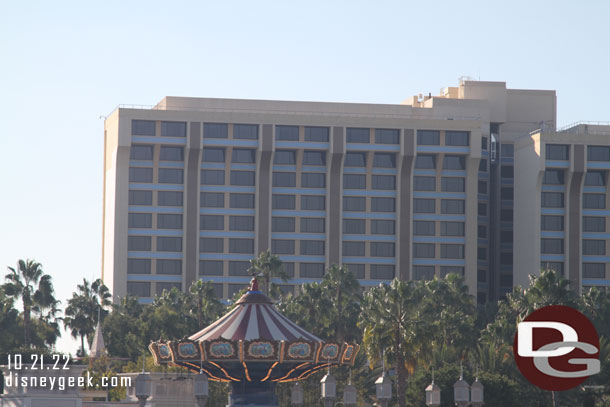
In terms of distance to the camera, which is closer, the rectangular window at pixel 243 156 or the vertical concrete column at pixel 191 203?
the vertical concrete column at pixel 191 203

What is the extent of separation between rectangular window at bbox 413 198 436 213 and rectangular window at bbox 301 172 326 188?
36.3ft

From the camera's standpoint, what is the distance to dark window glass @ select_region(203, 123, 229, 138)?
6097 inches

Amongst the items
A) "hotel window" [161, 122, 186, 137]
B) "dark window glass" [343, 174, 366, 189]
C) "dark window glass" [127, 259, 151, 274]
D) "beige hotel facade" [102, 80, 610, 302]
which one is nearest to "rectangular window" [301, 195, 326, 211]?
"beige hotel facade" [102, 80, 610, 302]

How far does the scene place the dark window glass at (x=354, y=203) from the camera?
158 meters

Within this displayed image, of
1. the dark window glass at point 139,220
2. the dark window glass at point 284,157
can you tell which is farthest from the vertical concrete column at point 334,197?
the dark window glass at point 139,220

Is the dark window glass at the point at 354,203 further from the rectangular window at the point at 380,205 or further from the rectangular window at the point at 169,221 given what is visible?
the rectangular window at the point at 169,221

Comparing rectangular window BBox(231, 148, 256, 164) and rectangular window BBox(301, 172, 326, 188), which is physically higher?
rectangular window BBox(231, 148, 256, 164)

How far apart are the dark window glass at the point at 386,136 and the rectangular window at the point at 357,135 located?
108cm

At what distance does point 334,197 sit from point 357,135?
7.64m

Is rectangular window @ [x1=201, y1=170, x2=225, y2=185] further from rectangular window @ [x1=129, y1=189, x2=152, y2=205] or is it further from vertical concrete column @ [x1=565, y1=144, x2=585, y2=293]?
vertical concrete column @ [x1=565, y1=144, x2=585, y2=293]

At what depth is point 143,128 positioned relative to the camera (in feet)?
505

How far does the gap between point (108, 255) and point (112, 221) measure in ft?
15.1

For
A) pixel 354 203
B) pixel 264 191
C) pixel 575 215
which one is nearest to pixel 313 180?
pixel 354 203

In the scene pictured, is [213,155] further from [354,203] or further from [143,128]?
[354,203]
